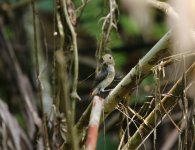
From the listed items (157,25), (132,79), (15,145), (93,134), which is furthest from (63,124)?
(157,25)

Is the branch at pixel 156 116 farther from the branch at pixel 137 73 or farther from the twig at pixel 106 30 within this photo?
the twig at pixel 106 30

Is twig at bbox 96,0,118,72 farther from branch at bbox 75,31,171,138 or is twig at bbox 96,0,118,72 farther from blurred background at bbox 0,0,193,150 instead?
blurred background at bbox 0,0,193,150

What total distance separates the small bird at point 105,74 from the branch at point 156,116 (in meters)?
0.14

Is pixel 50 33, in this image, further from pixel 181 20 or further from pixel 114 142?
pixel 181 20

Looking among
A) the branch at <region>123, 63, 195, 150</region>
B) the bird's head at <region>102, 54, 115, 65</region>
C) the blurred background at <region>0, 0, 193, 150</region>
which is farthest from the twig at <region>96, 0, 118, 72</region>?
the blurred background at <region>0, 0, 193, 150</region>

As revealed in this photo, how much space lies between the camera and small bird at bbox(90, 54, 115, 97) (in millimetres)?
1399

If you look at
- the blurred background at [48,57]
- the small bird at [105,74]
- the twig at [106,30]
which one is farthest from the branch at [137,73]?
the blurred background at [48,57]

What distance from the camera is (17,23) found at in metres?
3.41

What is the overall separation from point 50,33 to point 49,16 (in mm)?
148

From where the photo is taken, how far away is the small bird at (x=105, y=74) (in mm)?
1399

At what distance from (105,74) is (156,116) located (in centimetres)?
17

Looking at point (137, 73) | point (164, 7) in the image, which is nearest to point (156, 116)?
point (137, 73)

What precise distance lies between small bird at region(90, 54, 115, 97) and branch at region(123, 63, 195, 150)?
0.44ft

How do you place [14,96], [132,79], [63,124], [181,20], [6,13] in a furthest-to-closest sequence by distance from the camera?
[6,13] < [14,96] < [63,124] < [132,79] < [181,20]
